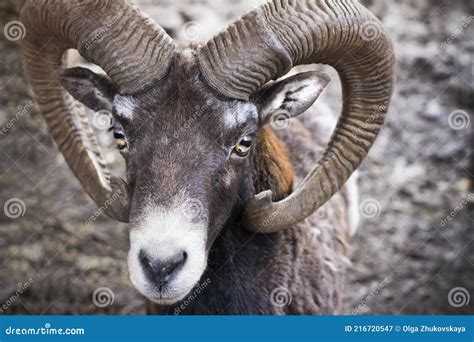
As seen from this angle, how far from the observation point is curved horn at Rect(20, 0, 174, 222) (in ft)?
14.2

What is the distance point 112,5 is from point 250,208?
160 cm

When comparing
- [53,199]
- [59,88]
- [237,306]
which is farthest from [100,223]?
[237,306]

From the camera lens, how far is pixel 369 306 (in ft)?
26.7

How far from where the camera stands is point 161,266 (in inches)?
153

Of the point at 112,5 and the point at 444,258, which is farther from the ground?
the point at 112,5

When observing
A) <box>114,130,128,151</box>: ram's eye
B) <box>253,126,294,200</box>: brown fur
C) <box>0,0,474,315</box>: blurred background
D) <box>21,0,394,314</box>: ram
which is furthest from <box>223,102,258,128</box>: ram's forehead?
<box>0,0,474,315</box>: blurred background

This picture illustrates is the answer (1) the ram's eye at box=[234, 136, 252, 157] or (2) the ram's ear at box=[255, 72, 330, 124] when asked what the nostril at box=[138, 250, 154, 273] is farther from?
(2) the ram's ear at box=[255, 72, 330, 124]

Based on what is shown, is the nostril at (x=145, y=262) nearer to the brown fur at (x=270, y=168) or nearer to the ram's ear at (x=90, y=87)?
the brown fur at (x=270, y=168)

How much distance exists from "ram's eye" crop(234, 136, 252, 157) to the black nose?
0.83m

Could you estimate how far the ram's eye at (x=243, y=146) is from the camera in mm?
4410

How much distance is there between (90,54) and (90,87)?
14.3 inches

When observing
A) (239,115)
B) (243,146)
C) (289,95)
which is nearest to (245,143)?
(243,146)

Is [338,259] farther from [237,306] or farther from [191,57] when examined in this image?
[191,57]

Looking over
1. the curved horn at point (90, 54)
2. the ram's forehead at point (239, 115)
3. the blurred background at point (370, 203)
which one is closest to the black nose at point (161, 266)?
the curved horn at point (90, 54)
